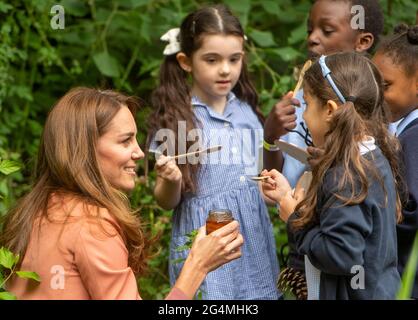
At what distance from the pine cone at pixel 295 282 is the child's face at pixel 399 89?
2.42 ft

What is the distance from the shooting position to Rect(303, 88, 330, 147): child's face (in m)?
2.94

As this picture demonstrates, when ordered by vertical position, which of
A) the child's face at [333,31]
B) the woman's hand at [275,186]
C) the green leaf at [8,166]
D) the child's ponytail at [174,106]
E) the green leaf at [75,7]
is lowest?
the woman's hand at [275,186]

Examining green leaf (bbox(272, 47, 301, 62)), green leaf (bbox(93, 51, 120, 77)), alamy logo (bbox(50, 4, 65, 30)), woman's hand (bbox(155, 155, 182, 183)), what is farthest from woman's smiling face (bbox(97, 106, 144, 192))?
green leaf (bbox(93, 51, 120, 77))

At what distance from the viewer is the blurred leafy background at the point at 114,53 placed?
196 inches

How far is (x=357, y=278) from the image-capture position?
2.73 metres

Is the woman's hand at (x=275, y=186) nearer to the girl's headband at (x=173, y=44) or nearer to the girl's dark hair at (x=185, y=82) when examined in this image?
the girl's dark hair at (x=185, y=82)

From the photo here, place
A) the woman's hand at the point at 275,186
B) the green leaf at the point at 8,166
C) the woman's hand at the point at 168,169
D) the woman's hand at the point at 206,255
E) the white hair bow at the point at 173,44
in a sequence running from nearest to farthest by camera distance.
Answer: the woman's hand at the point at 206,255
the green leaf at the point at 8,166
the woman's hand at the point at 275,186
the woman's hand at the point at 168,169
the white hair bow at the point at 173,44

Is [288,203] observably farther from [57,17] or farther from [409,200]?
[57,17]

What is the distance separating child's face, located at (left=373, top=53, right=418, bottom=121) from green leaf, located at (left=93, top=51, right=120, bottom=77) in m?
2.32

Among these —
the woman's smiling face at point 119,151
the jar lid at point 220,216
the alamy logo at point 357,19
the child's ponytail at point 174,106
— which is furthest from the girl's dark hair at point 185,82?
the jar lid at point 220,216

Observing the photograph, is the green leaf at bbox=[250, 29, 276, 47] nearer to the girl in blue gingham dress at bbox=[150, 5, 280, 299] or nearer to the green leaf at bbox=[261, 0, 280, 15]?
the green leaf at bbox=[261, 0, 280, 15]

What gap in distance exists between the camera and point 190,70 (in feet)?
12.8

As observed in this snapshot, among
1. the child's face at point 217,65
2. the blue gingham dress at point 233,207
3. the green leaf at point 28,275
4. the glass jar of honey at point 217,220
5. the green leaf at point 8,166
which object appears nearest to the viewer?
the green leaf at point 28,275

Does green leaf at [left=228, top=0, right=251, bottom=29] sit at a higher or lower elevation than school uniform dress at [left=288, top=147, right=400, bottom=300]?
higher
